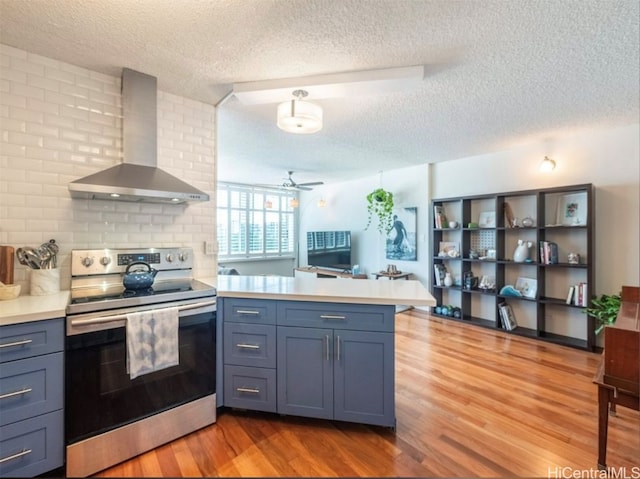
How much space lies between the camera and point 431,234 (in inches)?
184

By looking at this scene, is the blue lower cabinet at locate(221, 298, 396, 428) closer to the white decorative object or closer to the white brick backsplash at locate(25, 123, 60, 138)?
the white decorative object

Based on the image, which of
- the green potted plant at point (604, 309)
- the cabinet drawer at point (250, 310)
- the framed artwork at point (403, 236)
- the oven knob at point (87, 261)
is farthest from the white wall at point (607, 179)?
the oven knob at point (87, 261)

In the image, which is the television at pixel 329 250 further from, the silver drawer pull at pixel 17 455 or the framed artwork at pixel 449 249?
the silver drawer pull at pixel 17 455

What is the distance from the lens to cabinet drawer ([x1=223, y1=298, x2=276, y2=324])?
1953mm

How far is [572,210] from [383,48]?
312 cm

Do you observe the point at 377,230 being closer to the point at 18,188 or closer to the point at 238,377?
the point at 238,377

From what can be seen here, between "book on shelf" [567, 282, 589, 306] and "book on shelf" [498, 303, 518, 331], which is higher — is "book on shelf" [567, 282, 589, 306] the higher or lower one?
the higher one

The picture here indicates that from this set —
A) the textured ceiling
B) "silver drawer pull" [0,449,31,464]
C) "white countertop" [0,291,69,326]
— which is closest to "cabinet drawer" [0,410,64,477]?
"silver drawer pull" [0,449,31,464]

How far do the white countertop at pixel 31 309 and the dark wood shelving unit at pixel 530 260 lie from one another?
14.2 feet

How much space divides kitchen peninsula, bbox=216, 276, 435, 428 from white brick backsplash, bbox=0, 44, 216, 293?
0.92m

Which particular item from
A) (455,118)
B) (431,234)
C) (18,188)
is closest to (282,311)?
(18,188)

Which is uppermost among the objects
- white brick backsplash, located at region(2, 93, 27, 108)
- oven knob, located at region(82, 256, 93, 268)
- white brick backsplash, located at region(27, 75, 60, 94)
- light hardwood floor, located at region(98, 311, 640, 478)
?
white brick backsplash, located at region(27, 75, 60, 94)

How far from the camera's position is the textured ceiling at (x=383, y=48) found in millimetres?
1520

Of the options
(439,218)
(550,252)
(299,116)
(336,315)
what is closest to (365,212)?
(439,218)
